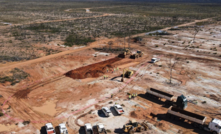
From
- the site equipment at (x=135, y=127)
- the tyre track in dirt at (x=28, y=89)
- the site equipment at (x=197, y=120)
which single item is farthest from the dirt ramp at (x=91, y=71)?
the site equipment at (x=197, y=120)

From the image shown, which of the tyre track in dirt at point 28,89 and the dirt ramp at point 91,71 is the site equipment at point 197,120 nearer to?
the dirt ramp at point 91,71

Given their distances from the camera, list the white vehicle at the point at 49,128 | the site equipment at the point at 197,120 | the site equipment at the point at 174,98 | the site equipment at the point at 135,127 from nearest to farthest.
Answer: the white vehicle at the point at 49,128
the site equipment at the point at 197,120
the site equipment at the point at 135,127
the site equipment at the point at 174,98

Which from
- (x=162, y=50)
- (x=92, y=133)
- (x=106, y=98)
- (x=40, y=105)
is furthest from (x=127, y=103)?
(x=162, y=50)

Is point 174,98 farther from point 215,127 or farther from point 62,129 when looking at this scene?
point 62,129

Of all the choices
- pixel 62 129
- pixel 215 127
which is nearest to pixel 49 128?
pixel 62 129

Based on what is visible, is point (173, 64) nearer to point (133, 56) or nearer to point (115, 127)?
point (133, 56)

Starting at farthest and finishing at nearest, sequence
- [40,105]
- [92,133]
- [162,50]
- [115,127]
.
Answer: [162,50] < [40,105] < [115,127] < [92,133]

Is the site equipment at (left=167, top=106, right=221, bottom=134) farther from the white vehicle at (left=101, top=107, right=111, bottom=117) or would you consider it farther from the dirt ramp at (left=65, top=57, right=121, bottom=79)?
the dirt ramp at (left=65, top=57, right=121, bottom=79)
